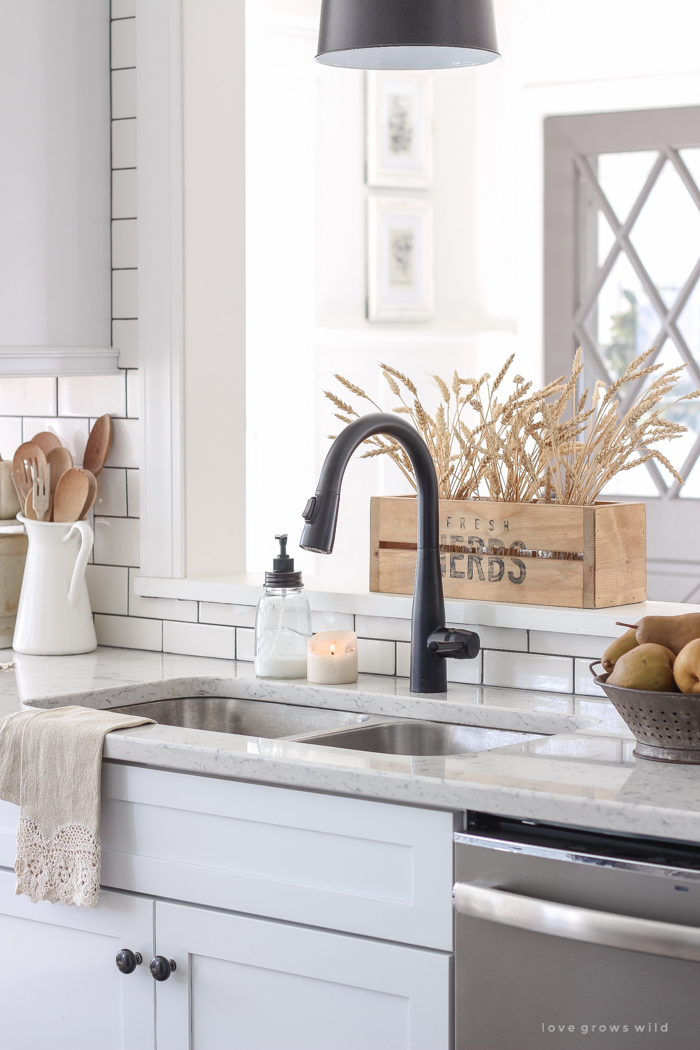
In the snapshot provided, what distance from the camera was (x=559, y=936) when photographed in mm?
1372

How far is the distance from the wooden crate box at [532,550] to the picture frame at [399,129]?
7.15ft

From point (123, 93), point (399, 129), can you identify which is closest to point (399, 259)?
point (399, 129)

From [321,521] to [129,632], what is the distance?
83 centimetres

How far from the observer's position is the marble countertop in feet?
4.60

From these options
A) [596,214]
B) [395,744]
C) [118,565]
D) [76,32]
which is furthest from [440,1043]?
[596,214]

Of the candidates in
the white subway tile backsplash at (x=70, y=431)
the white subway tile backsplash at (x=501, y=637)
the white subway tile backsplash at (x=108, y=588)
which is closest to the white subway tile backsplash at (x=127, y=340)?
the white subway tile backsplash at (x=70, y=431)

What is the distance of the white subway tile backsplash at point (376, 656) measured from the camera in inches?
87.1

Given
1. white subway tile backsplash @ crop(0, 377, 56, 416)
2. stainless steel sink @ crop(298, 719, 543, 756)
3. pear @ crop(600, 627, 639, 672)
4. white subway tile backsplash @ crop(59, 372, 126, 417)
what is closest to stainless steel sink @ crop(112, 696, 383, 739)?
stainless steel sink @ crop(298, 719, 543, 756)

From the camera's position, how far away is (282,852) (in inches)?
63.9

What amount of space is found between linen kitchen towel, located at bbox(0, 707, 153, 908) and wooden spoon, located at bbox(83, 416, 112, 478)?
83 cm

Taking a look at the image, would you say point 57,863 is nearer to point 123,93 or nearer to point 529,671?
→ point 529,671

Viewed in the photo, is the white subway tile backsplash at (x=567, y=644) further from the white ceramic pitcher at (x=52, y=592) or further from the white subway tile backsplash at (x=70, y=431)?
the white subway tile backsplash at (x=70, y=431)

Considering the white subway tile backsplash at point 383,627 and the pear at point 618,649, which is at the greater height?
the pear at point 618,649

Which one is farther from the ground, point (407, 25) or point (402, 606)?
point (407, 25)
